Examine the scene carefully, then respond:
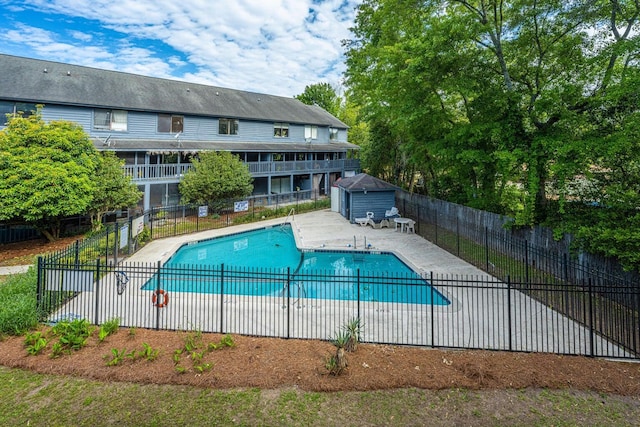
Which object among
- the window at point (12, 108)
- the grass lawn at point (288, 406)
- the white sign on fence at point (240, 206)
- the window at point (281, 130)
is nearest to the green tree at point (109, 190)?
the window at point (12, 108)

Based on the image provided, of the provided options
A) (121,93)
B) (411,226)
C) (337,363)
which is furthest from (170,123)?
(337,363)

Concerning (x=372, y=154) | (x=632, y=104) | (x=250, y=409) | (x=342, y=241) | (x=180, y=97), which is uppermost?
(x=180, y=97)

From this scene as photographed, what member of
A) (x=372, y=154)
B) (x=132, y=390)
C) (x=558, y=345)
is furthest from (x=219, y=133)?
(x=558, y=345)

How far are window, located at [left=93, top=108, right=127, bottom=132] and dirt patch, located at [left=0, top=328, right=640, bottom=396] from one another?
735 inches

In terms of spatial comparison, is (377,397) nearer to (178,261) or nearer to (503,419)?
(503,419)

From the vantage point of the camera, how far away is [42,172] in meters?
13.9

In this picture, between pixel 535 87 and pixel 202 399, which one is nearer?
pixel 202 399

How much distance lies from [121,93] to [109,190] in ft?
34.8

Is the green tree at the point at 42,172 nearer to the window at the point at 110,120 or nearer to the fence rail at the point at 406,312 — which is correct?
the fence rail at the point at 406,312

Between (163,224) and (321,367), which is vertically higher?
(163,224)

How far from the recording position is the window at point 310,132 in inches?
1409

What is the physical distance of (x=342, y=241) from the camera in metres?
18.1

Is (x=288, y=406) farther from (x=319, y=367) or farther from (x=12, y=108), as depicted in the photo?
(x=12, y=108)

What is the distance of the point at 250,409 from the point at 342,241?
42.6 ft
